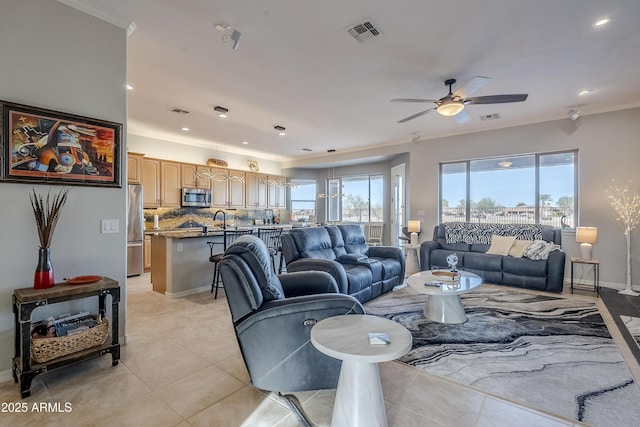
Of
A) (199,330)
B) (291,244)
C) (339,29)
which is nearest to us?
(339,29)

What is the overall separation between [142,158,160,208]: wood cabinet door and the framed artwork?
3.82 meters

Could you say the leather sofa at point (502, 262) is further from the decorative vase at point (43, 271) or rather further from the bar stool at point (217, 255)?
the decorative vase at point (43, 271)

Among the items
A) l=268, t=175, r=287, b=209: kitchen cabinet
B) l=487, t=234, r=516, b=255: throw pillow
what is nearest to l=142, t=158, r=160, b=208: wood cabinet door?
l=268, t=175, r=287, b=209: kitchen cabinet

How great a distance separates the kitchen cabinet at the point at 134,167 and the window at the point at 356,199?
482 cm

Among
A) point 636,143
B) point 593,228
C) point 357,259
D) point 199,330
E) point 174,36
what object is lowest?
point 199,330

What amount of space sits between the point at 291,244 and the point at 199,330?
144cm

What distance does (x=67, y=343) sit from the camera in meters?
2.07

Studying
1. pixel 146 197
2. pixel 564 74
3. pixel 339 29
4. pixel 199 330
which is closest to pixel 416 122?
pixel 564 74

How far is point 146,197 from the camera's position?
600cm

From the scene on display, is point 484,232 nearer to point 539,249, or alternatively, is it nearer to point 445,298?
point 539,249

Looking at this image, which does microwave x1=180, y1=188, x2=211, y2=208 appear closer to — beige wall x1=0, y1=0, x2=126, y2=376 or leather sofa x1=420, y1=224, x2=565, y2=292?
beige wall x1=0, y1=0, x2=126, y2=376

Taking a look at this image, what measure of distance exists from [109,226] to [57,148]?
711 millimetres

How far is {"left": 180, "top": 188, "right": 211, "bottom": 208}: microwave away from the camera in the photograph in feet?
21.7

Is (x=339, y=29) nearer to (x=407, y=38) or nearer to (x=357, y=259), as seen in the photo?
(x=407, y=38)
